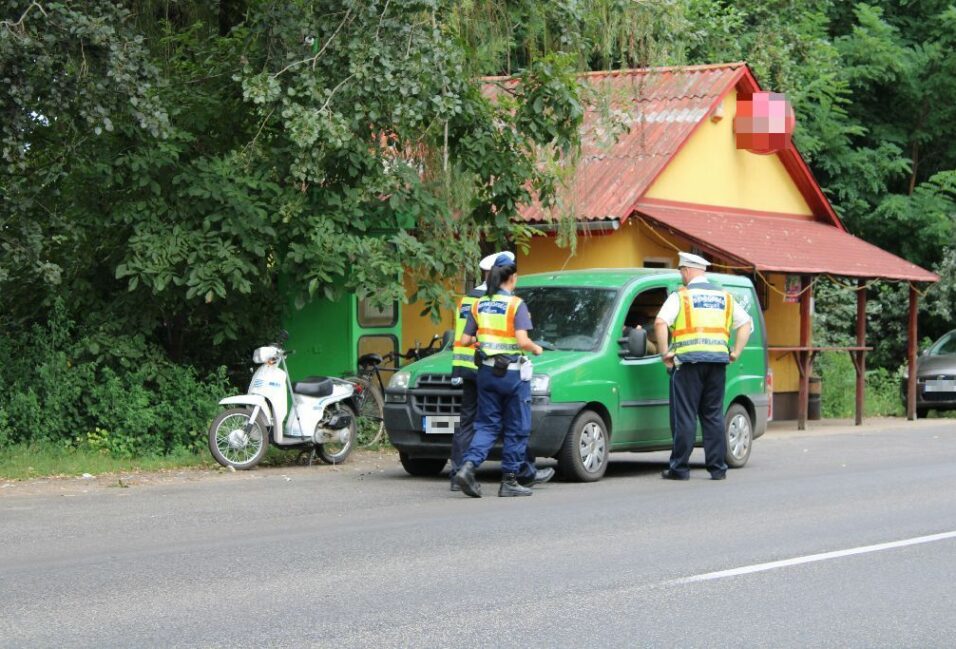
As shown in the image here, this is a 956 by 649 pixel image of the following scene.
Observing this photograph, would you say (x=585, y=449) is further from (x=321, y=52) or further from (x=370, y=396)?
(x=370, y=396)

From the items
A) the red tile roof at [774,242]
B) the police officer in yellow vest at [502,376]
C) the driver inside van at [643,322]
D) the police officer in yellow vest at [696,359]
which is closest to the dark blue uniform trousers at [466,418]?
the police officer in yellow vest at [502,376]

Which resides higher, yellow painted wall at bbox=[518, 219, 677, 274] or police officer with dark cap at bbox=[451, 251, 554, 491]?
yellow painted wall at bbox=[518, 219, 677, 274]

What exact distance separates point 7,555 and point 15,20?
6.11 metres

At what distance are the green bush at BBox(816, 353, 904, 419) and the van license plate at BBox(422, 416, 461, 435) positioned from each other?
565 inches

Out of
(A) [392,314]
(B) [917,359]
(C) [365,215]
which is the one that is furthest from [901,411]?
(C) [365,215]

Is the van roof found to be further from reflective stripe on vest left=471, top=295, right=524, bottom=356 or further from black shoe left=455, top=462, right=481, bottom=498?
black shoe left=455, top=462, right=481, bottom=498

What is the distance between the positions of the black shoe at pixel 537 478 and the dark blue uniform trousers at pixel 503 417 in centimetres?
43

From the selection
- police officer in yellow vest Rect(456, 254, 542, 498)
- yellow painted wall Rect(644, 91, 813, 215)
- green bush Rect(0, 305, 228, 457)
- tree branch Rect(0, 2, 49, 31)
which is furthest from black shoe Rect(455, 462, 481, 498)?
yellow painted wall Rect(644, 91, 813, 215)

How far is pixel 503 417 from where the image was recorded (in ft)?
41.9

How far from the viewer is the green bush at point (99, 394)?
1605 centimetres

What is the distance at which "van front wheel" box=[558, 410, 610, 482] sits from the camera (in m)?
13.7

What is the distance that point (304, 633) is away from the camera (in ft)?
23.1

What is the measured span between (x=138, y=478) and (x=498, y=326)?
13.0ft

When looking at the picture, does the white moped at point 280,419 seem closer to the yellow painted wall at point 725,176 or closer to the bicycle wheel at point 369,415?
the bicycle wheel at point 369,415
